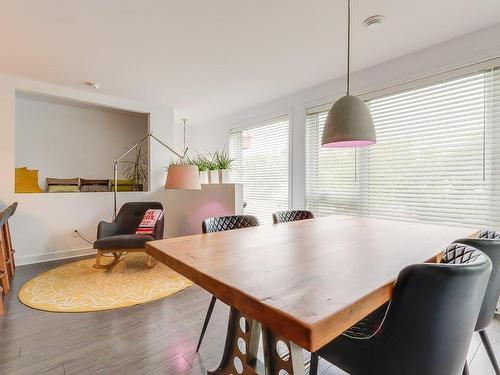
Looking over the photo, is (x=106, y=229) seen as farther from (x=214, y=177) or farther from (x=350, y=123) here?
(x=350, y=123)

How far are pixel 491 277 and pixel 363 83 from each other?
2508mm

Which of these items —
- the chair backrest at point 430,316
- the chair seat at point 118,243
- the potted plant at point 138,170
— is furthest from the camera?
the potted plant at point 138,170

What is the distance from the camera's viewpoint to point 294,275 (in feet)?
2.91

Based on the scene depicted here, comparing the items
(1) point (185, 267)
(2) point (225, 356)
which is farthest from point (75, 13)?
(2) point (225, 356)

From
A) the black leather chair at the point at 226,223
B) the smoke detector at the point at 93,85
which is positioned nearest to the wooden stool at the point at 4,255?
the smoke detector at the point at 93,85

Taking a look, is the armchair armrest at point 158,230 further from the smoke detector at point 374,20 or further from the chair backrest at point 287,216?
the smoke detector at point 374,20

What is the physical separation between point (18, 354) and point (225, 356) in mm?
1368

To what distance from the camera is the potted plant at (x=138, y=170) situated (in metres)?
4.80

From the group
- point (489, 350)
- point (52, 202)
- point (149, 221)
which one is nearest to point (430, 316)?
point (489, 350)

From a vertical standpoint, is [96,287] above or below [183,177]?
below

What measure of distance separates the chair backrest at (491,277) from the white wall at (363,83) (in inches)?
78.5

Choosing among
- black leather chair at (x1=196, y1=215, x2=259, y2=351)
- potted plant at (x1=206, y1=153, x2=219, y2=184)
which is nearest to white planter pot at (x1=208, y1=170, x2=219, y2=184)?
potted plant at (x1=206, y1=153, x2=219, y2=184)

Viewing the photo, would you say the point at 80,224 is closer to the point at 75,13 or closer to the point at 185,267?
the point at 75,13

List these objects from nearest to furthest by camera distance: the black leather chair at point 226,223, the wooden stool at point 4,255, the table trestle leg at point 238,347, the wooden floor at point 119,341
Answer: the table trestle leg at point 238,347
the wooden floor at point 119,341
the black leather chair at point 226,223
the wooden stool at point 4,255
